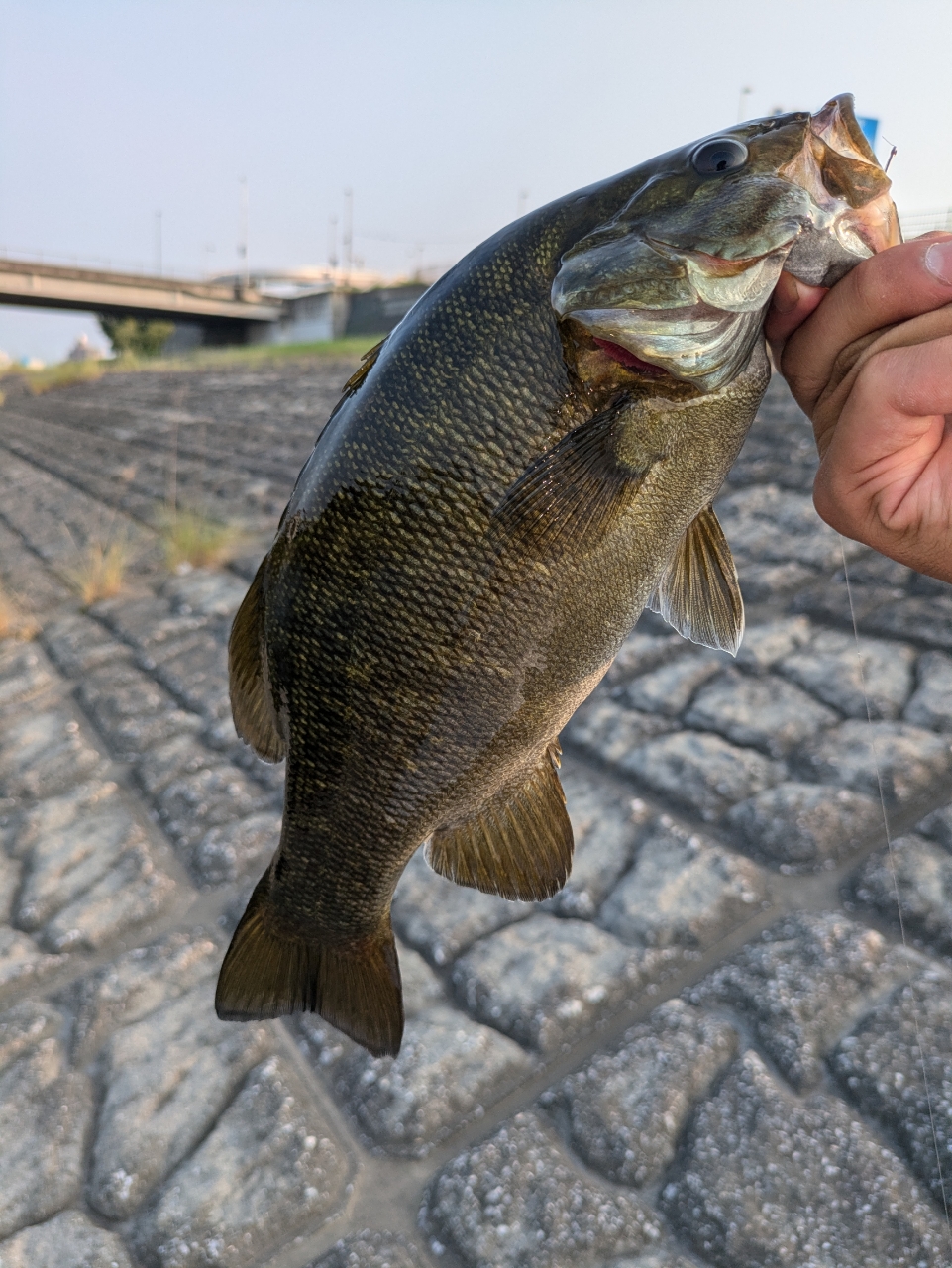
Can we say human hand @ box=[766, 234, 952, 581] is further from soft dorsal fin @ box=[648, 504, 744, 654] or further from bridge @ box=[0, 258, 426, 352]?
bridge @ box=[0, 258, 426, 352]

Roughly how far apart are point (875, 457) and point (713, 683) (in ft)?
8.64

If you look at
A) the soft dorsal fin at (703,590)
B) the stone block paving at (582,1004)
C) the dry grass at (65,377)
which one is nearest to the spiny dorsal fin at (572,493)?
the soft dorsal fin at (703,590)

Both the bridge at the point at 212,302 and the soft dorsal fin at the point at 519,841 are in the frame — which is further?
the bridge at the point at 212,302

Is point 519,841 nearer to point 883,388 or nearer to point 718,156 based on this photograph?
point 883,388

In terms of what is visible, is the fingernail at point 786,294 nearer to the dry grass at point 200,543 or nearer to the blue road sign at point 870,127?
the blue road sign at point 870,127

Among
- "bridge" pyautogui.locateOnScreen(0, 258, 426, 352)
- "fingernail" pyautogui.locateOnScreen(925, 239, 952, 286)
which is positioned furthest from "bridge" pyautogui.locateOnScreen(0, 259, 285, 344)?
"fingernail" pyautogui.locateOnScreen(925, 239, 952, 286)

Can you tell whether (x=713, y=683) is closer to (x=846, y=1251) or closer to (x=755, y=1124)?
(x=755, y=1124)

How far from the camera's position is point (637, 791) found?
145 inches

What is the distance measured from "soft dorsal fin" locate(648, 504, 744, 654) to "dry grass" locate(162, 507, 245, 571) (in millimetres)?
5515

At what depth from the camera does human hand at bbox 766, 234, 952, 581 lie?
4.55 feet

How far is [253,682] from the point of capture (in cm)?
174

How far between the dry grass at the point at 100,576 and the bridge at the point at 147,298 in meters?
33.3

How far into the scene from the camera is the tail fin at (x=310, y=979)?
1.78 metres

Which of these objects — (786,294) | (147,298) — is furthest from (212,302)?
(786,294)
